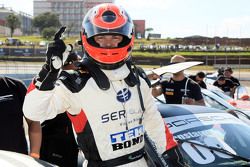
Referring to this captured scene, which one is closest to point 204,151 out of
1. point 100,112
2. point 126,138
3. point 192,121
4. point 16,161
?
point 192,121

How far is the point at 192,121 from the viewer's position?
3.17 m

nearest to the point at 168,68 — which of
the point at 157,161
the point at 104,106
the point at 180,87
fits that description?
the point at 180,87

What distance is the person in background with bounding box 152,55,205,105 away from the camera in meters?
5.78

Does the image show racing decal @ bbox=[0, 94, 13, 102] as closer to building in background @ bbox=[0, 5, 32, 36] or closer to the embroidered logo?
the embroidered logo

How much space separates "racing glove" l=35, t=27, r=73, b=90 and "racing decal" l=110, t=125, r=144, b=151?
17.5 inches

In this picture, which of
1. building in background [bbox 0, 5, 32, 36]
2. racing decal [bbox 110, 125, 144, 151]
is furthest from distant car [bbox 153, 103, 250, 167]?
building in background [bbox 0, 5, 32, 36]

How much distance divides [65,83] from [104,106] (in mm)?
238

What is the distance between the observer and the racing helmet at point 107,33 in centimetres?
233

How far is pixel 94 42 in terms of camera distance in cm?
236

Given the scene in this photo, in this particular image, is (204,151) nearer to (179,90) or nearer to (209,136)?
(209,136)

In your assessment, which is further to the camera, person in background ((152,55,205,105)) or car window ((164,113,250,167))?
person in background ((152,55,205,105))

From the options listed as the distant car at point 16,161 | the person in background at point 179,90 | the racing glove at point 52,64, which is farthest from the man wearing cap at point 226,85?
the distant car at point 16,161

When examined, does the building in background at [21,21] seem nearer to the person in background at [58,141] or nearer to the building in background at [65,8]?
the building in background at [65,8]

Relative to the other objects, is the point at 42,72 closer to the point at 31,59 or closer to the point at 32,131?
the point at 32,131
